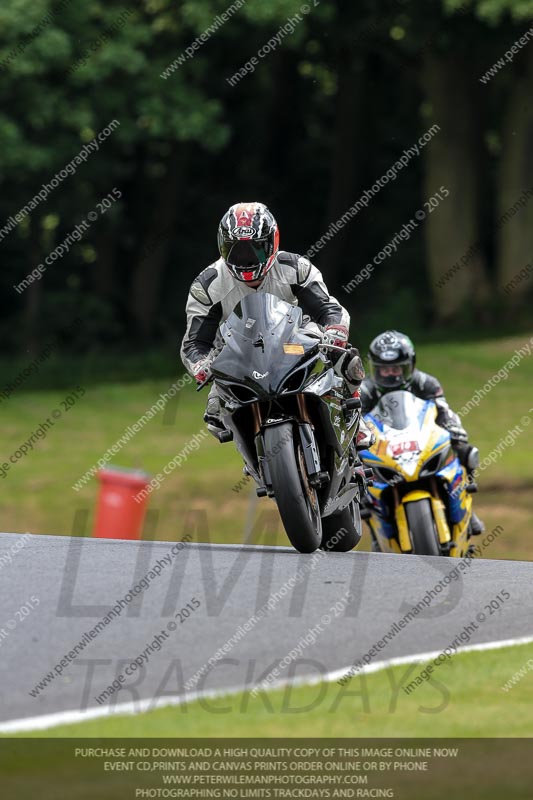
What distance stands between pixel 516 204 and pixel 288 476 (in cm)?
2451

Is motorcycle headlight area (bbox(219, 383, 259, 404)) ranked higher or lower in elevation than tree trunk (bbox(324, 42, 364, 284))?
higher

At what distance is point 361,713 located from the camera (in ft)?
19.4

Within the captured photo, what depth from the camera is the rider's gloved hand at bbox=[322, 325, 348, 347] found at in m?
8.77

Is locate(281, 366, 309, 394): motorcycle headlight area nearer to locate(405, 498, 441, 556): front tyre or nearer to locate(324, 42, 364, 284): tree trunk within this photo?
locate(405, 498, 441, 556): front tyre

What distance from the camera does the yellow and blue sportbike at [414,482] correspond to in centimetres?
1016

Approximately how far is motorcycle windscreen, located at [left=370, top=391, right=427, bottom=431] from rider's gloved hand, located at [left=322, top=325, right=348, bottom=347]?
4.99 ft

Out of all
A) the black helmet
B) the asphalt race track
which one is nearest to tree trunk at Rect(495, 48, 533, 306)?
the black helmet

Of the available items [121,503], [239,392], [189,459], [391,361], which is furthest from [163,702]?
[189,459]

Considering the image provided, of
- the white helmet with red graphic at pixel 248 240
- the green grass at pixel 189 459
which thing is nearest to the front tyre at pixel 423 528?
the white helmet with red graphic at pixel 248 240

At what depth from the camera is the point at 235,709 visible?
5.92 meters

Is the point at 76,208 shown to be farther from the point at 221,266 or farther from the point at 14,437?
the point at 221,266

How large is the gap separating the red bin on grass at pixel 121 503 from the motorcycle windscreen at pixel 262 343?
7635 millimetres

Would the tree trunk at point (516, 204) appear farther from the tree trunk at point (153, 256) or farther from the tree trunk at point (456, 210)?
the tree trunk at point (153, 256)
